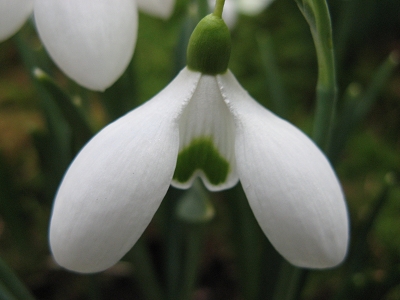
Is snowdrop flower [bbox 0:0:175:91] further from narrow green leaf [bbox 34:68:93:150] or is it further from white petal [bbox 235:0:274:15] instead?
white petal [bbox 235:0:274:15]

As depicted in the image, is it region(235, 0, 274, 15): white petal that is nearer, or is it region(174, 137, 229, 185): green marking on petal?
region(174, 137, 229, 185): green marking on petal

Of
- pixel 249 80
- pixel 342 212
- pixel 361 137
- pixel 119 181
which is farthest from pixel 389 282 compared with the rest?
pixel 249 80

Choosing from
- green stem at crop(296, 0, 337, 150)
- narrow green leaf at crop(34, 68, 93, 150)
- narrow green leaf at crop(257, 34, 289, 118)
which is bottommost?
narrow green leaf at crop(257, 34, 289, 118)

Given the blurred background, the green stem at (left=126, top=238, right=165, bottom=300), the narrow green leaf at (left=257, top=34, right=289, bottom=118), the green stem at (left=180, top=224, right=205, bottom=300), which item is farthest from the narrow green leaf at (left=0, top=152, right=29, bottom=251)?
the narrow green leaf at (left=257, top=34, right=289, bottom=118)

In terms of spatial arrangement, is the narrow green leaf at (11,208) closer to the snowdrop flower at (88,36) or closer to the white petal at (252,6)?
the snowdrop flower at (88,36)

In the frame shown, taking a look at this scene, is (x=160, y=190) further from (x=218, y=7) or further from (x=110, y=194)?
(x=218, y=7)

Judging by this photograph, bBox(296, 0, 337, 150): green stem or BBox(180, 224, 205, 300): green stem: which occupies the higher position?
BBox(296, 0, 337, 150): green stem
